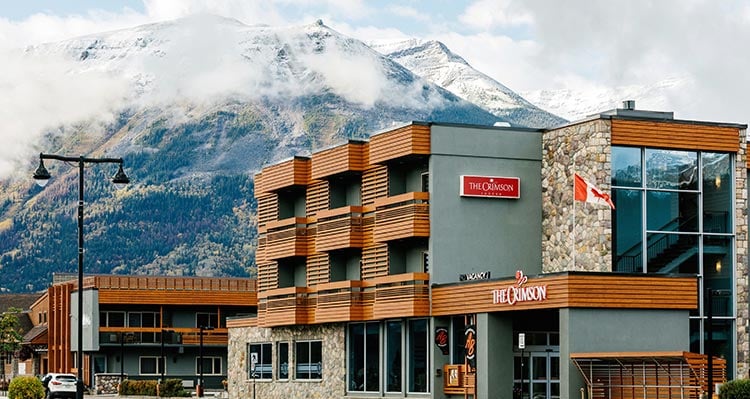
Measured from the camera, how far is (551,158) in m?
58.0

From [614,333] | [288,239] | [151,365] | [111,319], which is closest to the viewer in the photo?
[614,333]

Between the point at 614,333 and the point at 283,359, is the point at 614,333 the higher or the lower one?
the higher one

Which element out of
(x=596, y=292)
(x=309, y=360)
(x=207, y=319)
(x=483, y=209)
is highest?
(x=483, y=209)

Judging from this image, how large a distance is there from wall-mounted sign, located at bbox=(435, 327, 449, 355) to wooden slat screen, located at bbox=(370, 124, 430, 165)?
6878mm

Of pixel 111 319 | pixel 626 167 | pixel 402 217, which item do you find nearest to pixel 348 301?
pixel 402 217

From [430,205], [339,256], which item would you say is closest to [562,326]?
[430,205]

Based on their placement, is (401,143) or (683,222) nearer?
(683,222)

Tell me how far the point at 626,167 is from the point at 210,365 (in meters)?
64.9

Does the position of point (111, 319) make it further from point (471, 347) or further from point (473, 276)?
point (471, 347)

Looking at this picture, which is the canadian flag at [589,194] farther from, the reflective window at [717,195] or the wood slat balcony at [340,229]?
the wood slat balcony at [340,229]

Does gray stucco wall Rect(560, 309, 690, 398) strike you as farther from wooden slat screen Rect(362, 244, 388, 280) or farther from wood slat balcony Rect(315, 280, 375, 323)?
wood slat balcony Rect(315, 280, 375, 323)

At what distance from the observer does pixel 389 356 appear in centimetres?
6066

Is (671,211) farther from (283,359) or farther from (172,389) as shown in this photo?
(172,389)

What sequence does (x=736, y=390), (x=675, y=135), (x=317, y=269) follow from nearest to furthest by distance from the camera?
(x=736, y=390), (x=675, y=135), (x=317, y=269)
